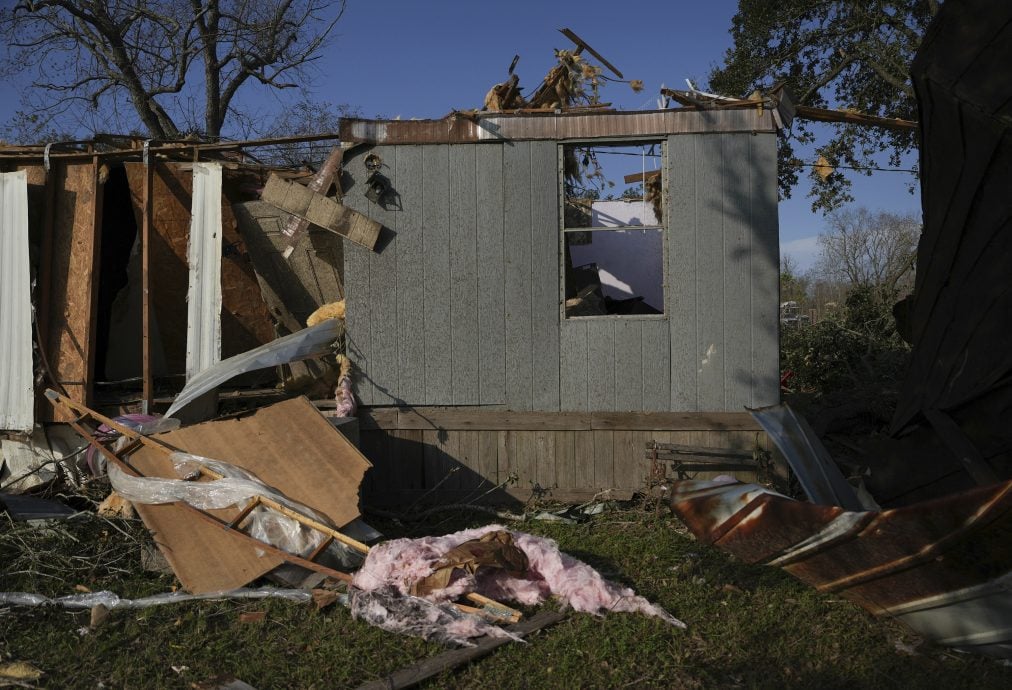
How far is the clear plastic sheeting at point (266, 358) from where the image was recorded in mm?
6191

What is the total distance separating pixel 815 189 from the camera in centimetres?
1562

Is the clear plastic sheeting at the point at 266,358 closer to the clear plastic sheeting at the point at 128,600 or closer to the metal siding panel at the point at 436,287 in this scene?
the metal siding panel at the point at 436,287

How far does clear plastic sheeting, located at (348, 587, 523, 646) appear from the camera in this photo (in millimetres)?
4199

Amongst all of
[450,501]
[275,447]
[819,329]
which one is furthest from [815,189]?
[275,447]

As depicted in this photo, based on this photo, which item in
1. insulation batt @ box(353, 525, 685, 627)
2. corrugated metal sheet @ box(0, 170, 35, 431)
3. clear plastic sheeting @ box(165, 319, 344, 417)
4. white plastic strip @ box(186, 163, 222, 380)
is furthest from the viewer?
white plastic strip @ box(186, 163, 222, 380)

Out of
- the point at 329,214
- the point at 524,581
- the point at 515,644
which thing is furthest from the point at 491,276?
the point at 515,644

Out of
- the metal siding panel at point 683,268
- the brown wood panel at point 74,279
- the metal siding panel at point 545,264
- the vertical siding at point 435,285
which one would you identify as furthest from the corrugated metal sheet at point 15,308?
the metal siding panel at point 683,268

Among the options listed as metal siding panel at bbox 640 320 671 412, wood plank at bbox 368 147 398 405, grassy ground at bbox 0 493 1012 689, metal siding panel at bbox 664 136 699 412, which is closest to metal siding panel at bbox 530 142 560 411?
metal siding panel at bbox 640 320 671 412

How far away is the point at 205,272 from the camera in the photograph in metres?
6.91

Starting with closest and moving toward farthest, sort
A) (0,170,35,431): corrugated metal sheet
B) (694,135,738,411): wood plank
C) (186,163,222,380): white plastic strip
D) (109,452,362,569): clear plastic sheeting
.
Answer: (109,452,362,569): clear plastic sheeting < (694,135,738,411): wood plank < (0,170,35,431): corrugated metal sheet < (186,163,222,380): white plastic strip

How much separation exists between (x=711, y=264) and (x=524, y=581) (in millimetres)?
3019

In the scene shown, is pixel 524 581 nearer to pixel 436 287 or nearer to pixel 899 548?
pixel 899 548

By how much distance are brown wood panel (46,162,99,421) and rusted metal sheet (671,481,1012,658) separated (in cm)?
531

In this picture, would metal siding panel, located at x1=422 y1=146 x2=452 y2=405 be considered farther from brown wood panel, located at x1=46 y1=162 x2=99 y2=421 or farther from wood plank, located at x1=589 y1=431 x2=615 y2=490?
brown wood panel, located at x1=46 y1=162 x2=99 y2=421
